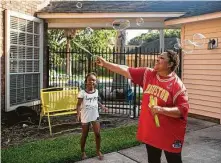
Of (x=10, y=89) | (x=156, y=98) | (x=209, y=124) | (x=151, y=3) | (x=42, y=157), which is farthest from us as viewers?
(x=151, y=3)

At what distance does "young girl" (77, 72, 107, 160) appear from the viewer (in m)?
5.47

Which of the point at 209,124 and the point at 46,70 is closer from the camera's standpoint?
the point at 209,124

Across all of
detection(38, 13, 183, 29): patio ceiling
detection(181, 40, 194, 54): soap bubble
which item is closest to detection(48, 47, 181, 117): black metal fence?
detection(181, 40, 194, 54): soap bubble

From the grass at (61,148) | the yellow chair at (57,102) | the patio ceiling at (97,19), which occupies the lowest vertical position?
the grass at (61,148)

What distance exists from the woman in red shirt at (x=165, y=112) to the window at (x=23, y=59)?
20.9 ft

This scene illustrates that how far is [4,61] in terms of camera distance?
29.6 feet

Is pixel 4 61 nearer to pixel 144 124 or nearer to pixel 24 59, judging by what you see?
pixel 24 59

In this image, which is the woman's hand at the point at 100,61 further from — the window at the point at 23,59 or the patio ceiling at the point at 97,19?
the patio ceiling at the point at 97,19

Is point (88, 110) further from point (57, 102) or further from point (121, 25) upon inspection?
point (57, 102)

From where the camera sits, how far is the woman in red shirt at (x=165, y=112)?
11.0ft

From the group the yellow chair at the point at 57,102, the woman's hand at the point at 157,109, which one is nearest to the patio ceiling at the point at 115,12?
the yellow chair at the point at 57,102

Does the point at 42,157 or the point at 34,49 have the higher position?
the point at 34,49

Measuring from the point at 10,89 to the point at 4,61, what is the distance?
82 cm

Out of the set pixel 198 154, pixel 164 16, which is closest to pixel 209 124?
pixel 198 154
